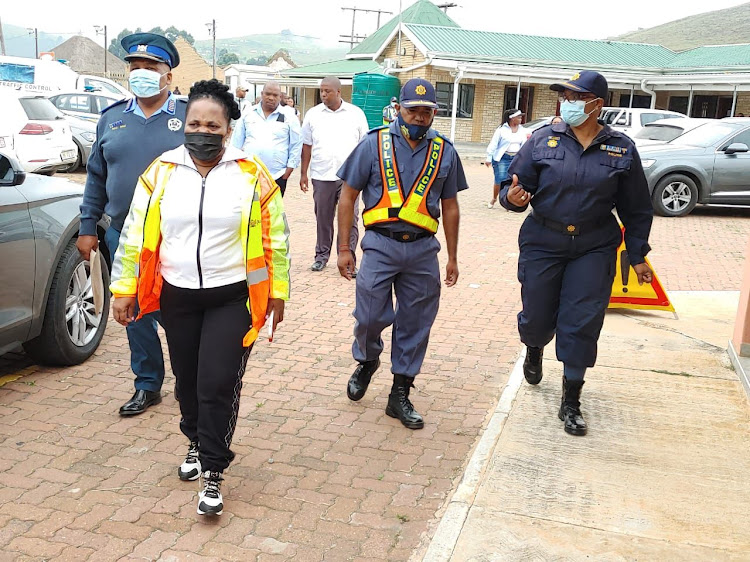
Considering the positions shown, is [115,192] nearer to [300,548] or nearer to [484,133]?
[300,548]

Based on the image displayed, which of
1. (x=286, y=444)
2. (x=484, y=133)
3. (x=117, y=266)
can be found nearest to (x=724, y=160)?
(x=286, y=444)

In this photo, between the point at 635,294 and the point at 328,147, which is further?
the point at 328,147

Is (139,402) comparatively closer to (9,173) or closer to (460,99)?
(9,173)

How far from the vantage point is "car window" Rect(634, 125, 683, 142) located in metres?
16.0

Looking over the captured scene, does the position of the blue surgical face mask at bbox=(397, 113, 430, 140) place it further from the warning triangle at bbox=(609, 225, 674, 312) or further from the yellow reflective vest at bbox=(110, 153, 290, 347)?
the warning triangle at bbox=(609, 225, 674, 312)

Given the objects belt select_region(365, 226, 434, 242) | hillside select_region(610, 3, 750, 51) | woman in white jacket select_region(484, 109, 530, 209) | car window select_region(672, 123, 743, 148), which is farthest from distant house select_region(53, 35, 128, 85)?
belt select_region(365, 226, 434, 242)

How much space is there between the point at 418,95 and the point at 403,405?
183 centimetres

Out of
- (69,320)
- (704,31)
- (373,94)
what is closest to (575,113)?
(69,320)

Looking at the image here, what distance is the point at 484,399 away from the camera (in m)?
5.45

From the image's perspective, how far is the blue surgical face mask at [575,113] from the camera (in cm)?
462

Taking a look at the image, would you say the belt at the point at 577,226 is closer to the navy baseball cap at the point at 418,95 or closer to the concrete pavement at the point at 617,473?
the navy baseball cap at the point at 418,95

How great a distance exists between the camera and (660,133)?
1627 centimetres

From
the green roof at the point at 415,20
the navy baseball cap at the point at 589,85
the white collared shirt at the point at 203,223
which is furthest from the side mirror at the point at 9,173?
the green roof at the point at 415,20

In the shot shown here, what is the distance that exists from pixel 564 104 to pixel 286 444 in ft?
8.22
